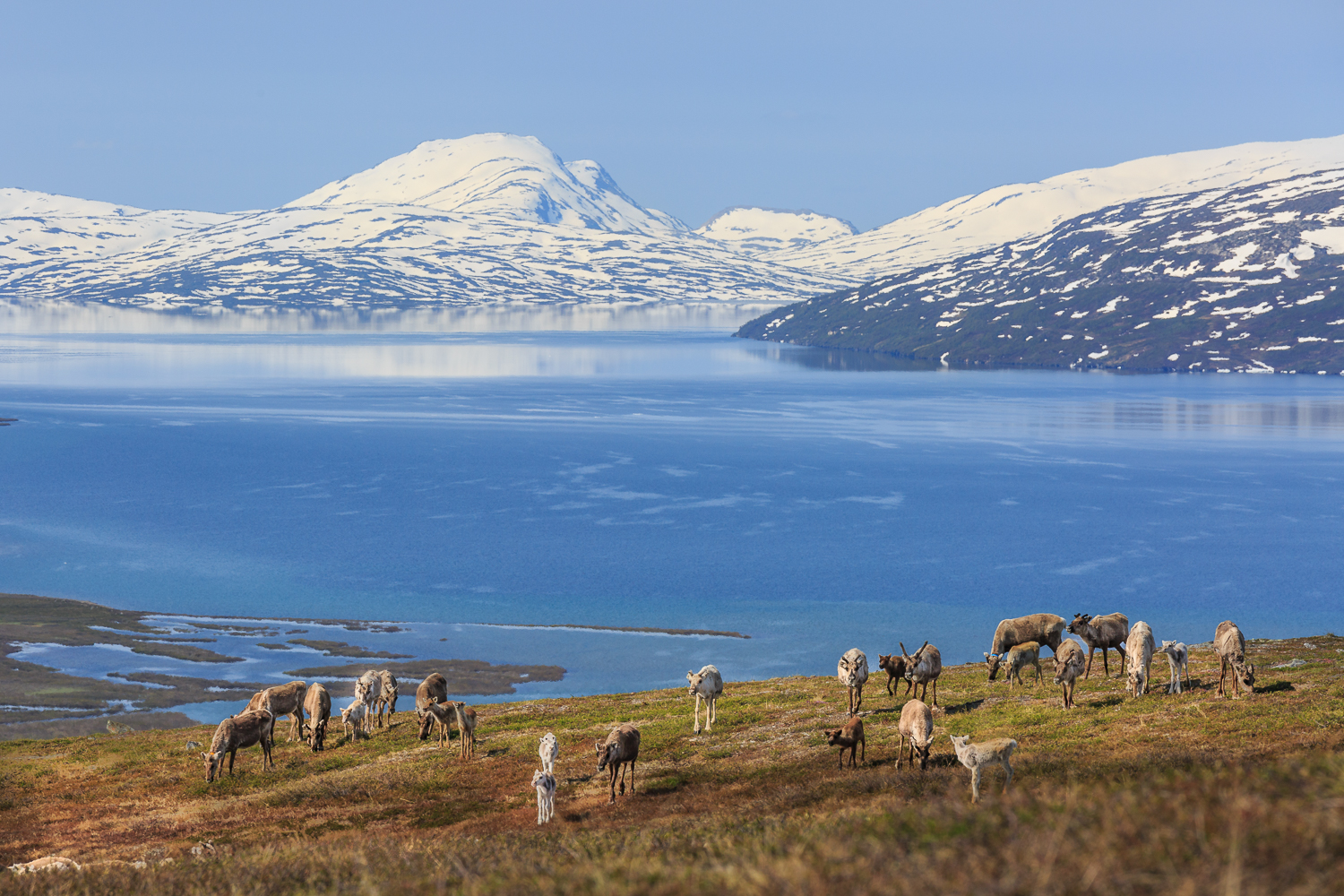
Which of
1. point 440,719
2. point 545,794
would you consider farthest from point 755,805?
point 440,719

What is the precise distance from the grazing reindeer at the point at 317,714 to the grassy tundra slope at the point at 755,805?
63cm

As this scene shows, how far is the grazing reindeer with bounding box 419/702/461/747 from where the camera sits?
32.4 meters

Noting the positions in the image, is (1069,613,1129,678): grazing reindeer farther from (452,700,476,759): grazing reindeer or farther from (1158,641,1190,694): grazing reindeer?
(452,700,476,759): grazing reindeer

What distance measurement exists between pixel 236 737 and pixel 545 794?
12126mm

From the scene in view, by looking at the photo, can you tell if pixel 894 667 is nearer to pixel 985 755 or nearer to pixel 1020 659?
pixel 1020 659

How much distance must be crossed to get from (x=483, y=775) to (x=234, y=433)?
598ft

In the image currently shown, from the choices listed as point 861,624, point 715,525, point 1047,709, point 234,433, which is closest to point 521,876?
point 1047,709

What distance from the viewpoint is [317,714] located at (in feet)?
111

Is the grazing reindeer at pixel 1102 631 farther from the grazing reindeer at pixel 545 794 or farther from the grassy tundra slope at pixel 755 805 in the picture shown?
the grazing reindeer at pixel 545 794

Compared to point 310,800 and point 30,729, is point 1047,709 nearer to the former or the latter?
point 310,800

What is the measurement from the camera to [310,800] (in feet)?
89.3

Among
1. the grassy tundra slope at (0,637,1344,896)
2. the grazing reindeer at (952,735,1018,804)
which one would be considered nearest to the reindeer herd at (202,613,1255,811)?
the grazing reindeer at (952,735,1018,804)

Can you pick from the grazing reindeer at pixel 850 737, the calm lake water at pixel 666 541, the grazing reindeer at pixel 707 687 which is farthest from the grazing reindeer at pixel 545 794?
the calm lake water at pixel 666 541

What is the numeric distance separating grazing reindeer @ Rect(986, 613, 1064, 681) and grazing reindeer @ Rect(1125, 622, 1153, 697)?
235 inches
